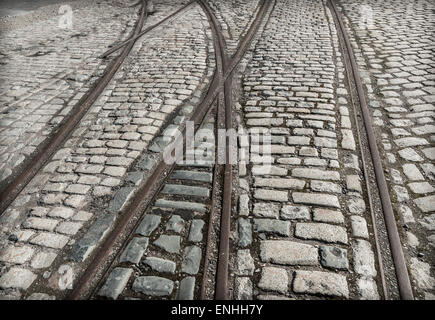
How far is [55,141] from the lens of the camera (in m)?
3.82

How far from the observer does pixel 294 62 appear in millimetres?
5723

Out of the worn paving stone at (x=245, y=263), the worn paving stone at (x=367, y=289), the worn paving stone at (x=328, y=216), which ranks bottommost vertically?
the worn paving stone at (x=245, y=263)

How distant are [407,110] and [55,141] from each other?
464cm

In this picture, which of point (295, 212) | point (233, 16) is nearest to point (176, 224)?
point (295, 212)

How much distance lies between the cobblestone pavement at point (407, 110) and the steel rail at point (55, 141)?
12.0ft

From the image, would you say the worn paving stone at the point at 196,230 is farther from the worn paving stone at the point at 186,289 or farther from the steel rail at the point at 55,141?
the steel rail at the point at 55,141

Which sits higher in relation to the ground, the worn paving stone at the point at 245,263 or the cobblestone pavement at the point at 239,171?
the cobblestone pavement at the point at 239,171

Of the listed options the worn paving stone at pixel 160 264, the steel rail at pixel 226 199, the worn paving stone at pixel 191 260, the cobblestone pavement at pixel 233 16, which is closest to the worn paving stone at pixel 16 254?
the worn paving stone at pixel 160 264

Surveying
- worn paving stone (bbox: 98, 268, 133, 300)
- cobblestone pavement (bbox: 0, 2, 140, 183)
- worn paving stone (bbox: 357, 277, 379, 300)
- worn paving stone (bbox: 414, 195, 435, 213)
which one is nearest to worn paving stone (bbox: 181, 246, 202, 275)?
worn paving stone (bbox: 98, 268, 133, 300)

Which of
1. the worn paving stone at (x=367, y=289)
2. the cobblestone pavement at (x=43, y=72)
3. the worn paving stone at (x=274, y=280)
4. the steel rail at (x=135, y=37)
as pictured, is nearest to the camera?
the worn paving stone at (x=367, y=289)

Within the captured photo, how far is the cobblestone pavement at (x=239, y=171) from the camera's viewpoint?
2279 millimetres

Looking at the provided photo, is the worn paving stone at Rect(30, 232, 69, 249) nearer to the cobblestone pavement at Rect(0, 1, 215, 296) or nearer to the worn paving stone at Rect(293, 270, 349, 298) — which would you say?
the cobblestone pavement at Rect(0, 1, 215, 296)
